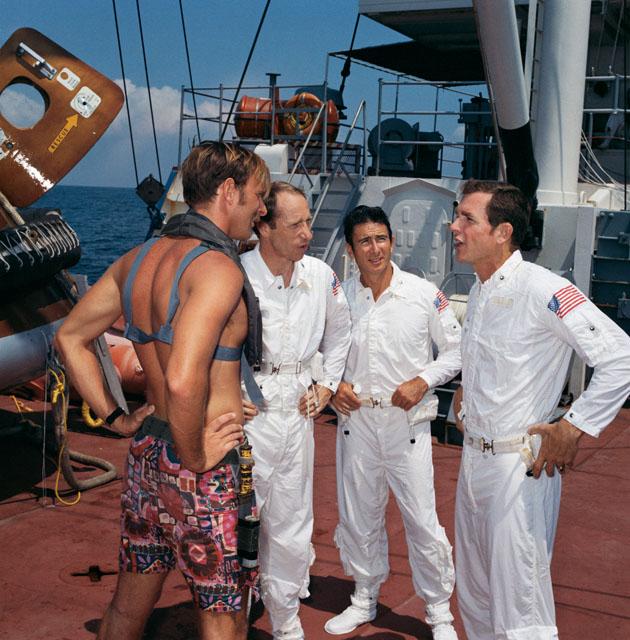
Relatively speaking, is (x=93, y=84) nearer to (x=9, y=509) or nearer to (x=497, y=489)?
(x=9, y=509)

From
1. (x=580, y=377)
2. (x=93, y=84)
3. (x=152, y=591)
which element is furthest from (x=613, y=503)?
(x=93, y=84)

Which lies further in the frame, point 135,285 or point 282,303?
point 282,303

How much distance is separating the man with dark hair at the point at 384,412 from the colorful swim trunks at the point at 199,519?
1458 millimetres

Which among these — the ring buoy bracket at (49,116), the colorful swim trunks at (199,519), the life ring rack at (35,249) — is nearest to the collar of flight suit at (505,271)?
the colorful swim trunks at (199,519)

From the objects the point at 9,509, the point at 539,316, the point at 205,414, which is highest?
the point at 539,316

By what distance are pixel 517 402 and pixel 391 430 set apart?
108 cm

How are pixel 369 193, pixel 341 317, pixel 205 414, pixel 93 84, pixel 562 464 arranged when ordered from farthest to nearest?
pixel 369 193 < pixel 93 84 < pixel 341 317 < pixel 562 464 < pixel 205 414

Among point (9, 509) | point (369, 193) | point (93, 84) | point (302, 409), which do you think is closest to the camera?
point (302, 409)

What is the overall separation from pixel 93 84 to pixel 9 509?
318cm

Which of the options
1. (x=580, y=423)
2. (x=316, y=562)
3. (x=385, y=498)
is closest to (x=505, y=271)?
(x=580, y=423)

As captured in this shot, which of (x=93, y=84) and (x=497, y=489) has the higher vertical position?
(x=93, y=84)

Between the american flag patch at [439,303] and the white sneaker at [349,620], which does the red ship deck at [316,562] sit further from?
the american flag patch at [439,303]

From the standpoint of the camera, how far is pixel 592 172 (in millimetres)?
11414

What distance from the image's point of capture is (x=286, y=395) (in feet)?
12.1
